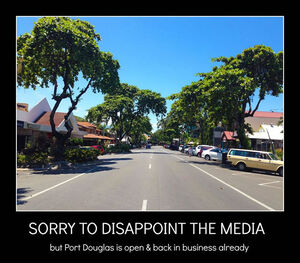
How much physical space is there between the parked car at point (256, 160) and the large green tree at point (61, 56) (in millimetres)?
13215

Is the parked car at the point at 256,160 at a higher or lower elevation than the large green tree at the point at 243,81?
lower

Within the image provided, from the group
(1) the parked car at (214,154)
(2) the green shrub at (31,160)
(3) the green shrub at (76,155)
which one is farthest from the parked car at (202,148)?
(2) the green shrub at (31,160)

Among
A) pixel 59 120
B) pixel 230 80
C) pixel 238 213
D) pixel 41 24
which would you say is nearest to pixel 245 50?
pixel 230 80

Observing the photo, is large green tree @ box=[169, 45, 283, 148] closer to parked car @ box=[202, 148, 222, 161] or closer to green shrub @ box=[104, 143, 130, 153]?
parked car @ box=[202, 148, 222, 161]

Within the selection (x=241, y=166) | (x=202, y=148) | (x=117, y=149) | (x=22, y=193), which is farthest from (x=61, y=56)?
(x=117, y=149)

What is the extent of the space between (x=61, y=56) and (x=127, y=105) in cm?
2519

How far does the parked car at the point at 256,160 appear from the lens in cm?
1666

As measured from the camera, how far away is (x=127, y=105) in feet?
143

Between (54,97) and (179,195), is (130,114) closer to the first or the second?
(54,97)

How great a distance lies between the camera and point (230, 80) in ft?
66.2

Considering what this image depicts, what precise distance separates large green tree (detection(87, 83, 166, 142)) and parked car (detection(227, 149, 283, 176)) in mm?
27000

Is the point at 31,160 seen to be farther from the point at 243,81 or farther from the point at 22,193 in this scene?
the point at 243,81

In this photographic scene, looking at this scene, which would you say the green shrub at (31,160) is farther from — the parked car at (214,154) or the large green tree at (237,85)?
the parked car at (214,154)

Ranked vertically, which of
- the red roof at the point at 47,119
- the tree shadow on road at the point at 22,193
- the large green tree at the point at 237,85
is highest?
the large green tree at the point at 237,85
